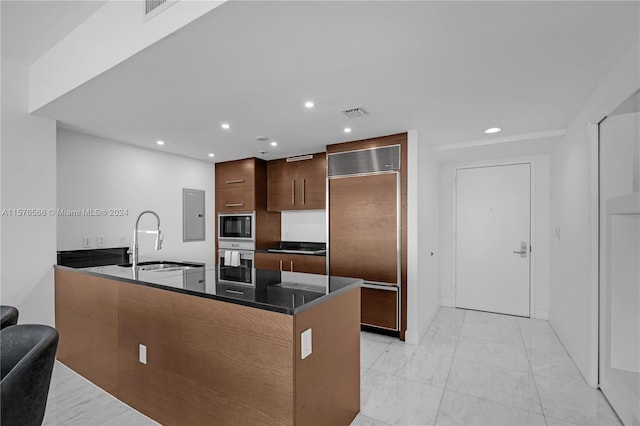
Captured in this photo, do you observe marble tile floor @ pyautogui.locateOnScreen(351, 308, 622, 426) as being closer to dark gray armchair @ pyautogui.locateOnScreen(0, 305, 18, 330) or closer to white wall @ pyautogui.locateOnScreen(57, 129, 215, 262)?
dark gray armchair @ pyautogui.locateOnScreen(0, 305, 18, 330)

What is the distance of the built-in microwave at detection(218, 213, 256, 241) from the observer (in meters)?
4.74

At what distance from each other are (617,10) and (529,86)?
2.72 feet

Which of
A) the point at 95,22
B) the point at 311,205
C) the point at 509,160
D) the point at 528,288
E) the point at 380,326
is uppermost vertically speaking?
the point at 95,22

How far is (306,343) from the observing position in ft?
4.93

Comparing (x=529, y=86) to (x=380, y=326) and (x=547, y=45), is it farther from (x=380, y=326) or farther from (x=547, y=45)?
(x=380, y=326)

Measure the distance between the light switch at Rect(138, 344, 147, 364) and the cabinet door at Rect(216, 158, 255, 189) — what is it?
3.00 metres

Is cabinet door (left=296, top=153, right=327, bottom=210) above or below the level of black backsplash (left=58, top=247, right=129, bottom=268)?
above

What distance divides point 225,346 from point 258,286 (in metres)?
0.37

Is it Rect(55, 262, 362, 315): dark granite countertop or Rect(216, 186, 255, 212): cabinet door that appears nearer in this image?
Rect(55, 262, 362, 315): dark granite countertop

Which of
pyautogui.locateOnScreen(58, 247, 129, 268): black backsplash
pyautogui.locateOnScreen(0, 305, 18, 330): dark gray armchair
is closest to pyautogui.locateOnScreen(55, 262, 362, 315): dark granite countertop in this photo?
pyautogui.locateOnScreen(0, 305, 18, 330): dark gray armchair

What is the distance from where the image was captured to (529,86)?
2258 millimetres

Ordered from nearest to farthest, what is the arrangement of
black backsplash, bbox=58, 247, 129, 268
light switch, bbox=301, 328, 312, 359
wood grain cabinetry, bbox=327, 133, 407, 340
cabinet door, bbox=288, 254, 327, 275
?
light switch, bbox=301, 328, 312, 359 < black backsplash, bbox=58, 247, 129, 268 < wood grain cabinetry, bbox=327, 133, 407, 340 < cabinet door, bbox=288, 254, 327, 275

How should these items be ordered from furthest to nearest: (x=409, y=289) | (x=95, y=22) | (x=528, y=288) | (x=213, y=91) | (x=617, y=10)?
(x=528, y=288), (x=409, y=289), (x=213, y=91), (x=95, y=22), (x=617, y=10)

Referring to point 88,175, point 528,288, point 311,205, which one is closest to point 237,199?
point 311,205
